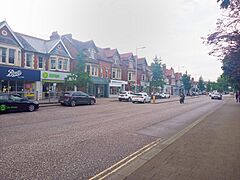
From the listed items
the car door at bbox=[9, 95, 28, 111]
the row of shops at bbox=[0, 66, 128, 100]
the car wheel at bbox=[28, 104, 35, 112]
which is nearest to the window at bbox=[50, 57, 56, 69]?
the row of shops at bbox=[0, 66, 128, 100]

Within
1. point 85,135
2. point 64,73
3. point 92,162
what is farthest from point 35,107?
point 64,73

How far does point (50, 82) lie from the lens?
1293 inches

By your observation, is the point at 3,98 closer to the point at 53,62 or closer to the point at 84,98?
the point at 84,98

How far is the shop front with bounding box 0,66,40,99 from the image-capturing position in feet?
85.8

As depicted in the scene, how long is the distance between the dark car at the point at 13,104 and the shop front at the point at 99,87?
22653 millimetres

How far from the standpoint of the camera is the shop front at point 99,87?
40812 millimetres

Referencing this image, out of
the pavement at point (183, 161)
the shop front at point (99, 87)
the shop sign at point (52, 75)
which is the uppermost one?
the shop sign at point (52, 75)

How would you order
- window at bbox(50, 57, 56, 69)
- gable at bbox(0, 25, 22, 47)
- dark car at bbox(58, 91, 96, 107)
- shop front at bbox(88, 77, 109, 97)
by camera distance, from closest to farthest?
1. dark car at bbox(58, 91, 96, 107)
2. gable at bbox(0, 25, 22, 47)
3. window at bbox(50, 57, 56, 69)
4. shop front at bbox(88, 77, 109, 97)

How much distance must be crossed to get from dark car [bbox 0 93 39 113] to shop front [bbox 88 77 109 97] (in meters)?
22.7

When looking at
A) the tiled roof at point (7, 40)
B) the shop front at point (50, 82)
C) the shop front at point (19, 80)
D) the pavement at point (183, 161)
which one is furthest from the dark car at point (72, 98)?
the pavement at point (183, 161)

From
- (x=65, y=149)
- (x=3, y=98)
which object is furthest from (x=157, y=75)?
(x=65, y=149)

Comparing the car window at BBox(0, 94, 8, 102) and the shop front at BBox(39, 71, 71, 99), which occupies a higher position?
the shop front at BBox(39, 71, 71, 99)

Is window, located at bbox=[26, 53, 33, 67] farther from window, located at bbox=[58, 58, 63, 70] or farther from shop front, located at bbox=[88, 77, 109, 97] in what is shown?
shop front, located at bbox=[88, 77, 109, 97]

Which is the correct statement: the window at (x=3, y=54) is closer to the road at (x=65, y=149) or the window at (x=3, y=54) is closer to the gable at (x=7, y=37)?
the gable at (x=7, y=37)
